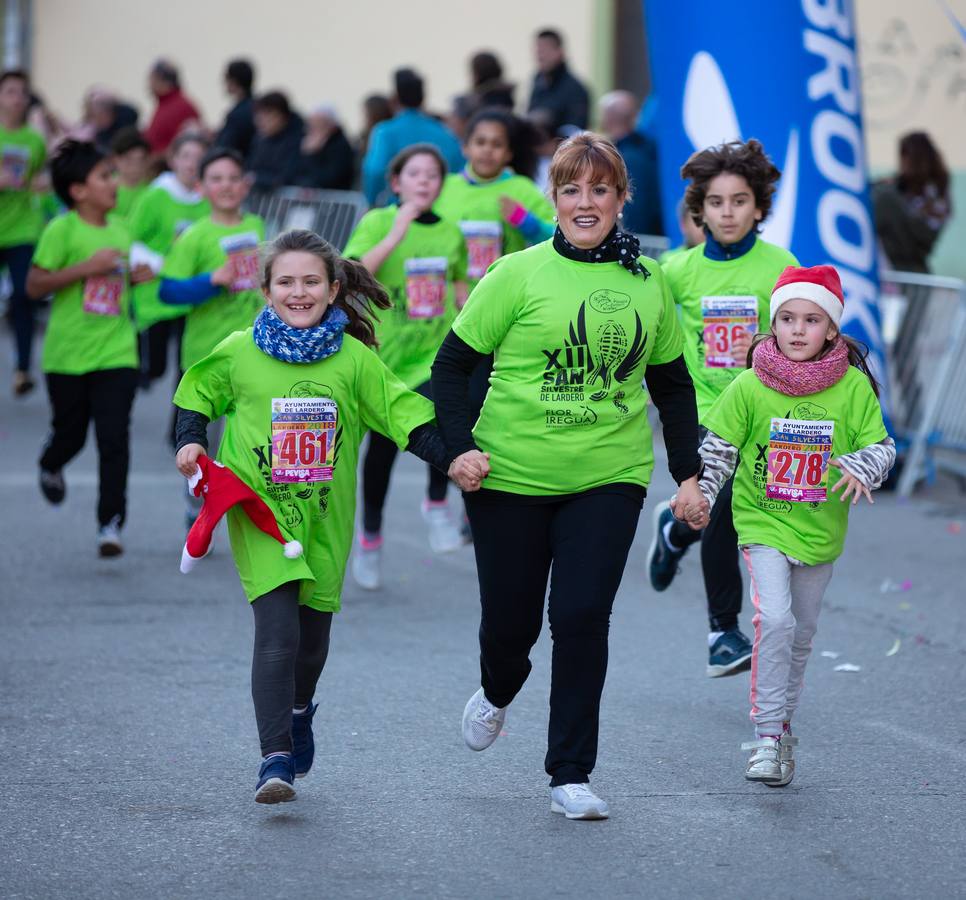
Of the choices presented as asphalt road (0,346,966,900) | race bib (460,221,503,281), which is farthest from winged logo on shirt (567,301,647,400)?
race bib (460,221,503,281)

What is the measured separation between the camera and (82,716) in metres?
6.00

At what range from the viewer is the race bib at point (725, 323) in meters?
6.35

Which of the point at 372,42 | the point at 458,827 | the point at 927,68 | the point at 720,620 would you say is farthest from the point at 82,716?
the point at 372,42

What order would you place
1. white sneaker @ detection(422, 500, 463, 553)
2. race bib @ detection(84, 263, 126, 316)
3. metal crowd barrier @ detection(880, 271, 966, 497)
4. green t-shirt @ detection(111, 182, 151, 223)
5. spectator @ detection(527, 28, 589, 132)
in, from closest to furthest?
race bib @ detection(84, 263, 126, 316)
white sneaker @ detection(422, 500, 463, 553)
metal crowd barrier @ detection(880, 271, 966, 497)
green t-shirt @ detection(111, 182, 151, 223)
spectator @ detection(527, 28, 589, 132)

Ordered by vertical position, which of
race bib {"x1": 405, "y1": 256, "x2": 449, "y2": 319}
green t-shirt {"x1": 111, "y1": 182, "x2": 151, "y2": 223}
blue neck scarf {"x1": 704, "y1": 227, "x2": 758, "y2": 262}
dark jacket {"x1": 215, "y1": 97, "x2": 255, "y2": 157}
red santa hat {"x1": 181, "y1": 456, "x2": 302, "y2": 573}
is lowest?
red santa hat {"x1": 181, "y1": 456, "x2": 302, "y2": 573}

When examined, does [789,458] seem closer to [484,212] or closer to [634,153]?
[484,212]

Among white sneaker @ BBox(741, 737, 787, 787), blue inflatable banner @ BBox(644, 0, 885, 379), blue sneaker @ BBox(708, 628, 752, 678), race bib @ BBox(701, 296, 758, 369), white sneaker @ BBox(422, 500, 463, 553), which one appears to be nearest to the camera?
white sneaker @ BBox(741, 737, 787, 787)

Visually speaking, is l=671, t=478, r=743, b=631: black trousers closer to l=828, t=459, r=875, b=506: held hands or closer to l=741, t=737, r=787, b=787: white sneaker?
l=741, t=737, r=787, b=787: white sneaker

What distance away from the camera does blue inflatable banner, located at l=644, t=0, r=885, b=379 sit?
1010cm

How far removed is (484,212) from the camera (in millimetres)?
8461

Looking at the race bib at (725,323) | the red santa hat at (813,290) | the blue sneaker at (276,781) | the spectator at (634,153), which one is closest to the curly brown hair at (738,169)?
the race bib at (725,323)

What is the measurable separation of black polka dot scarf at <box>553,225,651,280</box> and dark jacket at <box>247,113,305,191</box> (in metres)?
11.3

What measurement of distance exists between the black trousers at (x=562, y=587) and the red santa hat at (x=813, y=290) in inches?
30.6

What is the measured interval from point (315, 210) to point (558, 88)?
2.59 meters
